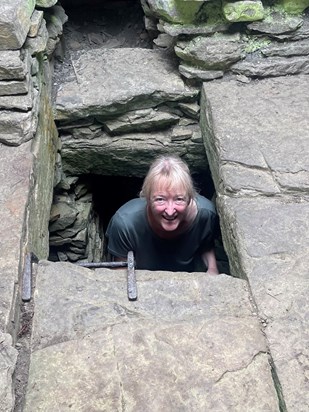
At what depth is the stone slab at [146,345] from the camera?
190cm

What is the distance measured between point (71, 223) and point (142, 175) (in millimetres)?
704

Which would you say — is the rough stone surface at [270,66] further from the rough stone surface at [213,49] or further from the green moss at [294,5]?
the green moss at [294,5]

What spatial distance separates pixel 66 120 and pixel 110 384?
2.24 meters

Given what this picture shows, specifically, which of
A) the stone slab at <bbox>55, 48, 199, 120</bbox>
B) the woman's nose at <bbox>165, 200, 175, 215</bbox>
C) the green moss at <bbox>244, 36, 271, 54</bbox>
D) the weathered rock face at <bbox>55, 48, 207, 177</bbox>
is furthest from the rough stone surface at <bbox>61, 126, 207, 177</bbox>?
the woman's nose at <bbox>165, 200, 175, 215</bbox>

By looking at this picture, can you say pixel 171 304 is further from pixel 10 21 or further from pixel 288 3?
pixel 288 3

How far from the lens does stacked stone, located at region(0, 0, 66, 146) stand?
2.87m

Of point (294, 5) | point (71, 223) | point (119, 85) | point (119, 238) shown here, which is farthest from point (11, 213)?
point (294, 5)

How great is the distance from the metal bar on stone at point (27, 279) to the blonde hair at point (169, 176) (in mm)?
733

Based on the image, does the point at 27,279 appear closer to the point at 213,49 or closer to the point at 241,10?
the point at 213,49

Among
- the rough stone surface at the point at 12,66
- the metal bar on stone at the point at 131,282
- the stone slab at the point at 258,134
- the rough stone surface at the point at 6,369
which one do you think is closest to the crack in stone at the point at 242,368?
the metal bar on stone at the point at 131,282

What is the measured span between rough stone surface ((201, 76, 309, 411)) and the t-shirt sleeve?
589 mm

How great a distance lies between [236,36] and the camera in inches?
138

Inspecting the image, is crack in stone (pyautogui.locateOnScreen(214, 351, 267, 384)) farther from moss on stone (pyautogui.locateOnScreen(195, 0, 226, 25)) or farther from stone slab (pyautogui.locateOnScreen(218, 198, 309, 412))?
moss on stone (pyautogui.locateOnScreen(195, 0, 226, 25))

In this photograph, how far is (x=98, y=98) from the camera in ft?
11.8
